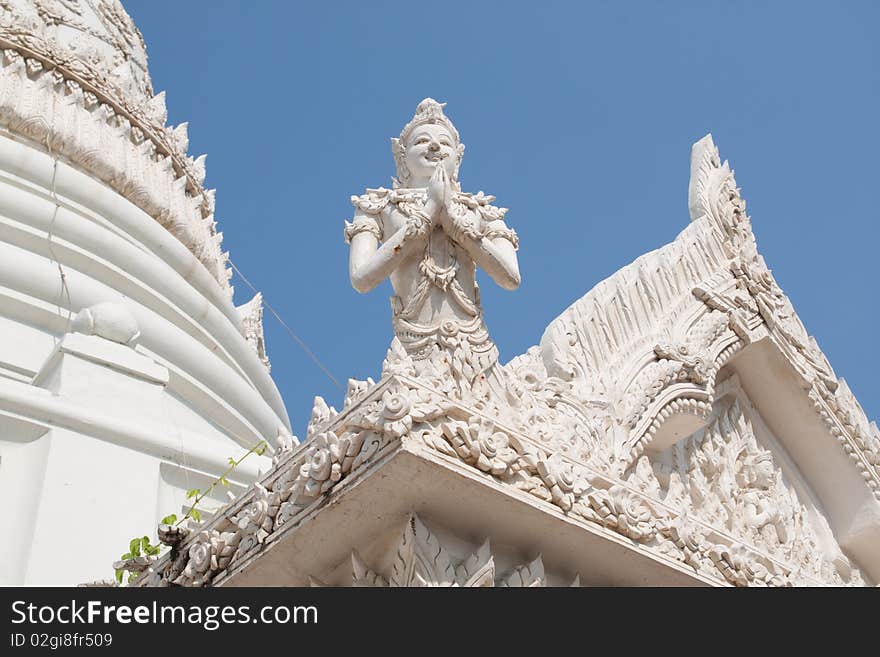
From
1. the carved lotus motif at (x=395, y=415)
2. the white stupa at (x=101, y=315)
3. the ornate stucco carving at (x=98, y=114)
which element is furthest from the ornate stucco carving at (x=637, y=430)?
the ornate stucco carving at (x=98, y=114)

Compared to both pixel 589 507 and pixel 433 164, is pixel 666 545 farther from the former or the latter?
pixel 433 164

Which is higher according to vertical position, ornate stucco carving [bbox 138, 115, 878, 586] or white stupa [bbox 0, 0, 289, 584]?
white stupa [bbox 0, 0, 289, 584]

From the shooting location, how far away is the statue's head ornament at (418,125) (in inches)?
262

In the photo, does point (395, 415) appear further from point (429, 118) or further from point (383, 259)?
point (429, 118)

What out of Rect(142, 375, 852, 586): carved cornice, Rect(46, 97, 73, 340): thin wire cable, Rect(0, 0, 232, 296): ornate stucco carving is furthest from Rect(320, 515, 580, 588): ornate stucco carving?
Rect(0, 0, 232, 296): ornate stucco carving

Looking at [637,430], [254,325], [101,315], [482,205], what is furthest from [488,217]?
[254,325]

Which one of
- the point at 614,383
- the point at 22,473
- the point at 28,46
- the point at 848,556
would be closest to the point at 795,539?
the point at 848,556

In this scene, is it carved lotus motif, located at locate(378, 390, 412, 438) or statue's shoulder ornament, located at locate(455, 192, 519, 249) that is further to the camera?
statue's shoulder ornament, located at locate(455, 192, 519, 249)

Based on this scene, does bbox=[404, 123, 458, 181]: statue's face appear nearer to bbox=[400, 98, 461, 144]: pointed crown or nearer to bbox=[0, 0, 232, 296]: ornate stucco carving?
bbox=[400, 98, 461, 144]: pointed crown

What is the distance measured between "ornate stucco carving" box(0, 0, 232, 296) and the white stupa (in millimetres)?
21

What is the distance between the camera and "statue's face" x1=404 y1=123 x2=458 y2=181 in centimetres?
651

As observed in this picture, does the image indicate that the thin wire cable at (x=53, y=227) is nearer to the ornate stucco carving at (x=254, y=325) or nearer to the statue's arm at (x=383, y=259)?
the ornate stucco carving at (x=254, y=325)

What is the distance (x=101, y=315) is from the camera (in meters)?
10.7
